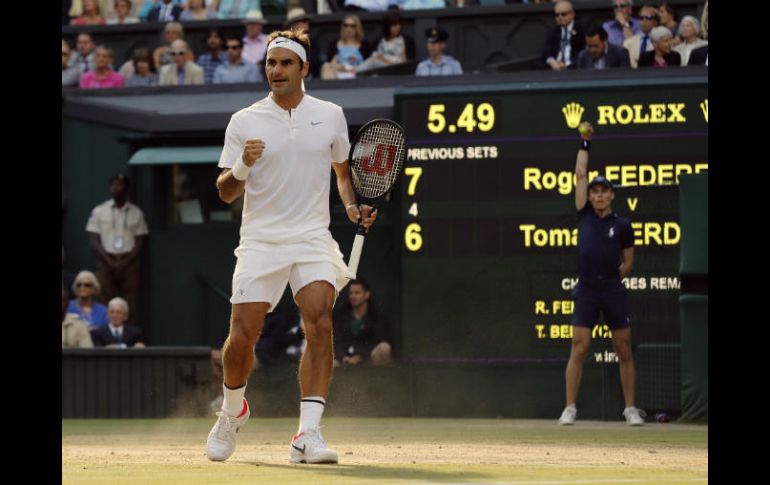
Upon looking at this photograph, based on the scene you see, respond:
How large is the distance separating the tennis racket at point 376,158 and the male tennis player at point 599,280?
4600 mm

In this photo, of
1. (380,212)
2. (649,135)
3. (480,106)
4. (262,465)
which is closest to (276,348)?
(380,212)

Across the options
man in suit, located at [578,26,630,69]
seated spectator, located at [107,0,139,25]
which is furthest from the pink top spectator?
man in suit, located at [578,26,630,69]

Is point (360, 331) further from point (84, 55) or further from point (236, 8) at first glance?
point (84, 55)

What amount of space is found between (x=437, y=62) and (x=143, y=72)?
3.63 meters

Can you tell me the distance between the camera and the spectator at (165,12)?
67.8 ft

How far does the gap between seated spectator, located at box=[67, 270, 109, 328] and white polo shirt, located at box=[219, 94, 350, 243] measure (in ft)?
27.8

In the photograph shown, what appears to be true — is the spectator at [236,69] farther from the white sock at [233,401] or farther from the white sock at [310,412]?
the white sock at [310,412]

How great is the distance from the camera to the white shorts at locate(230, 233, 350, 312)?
9602 millimetres

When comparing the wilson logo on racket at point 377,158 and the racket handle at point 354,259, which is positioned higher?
the wilson logo on racket at point 377,158

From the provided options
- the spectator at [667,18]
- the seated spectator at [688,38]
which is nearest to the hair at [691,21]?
the seated spectator at [688,38]

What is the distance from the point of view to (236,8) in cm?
2031
